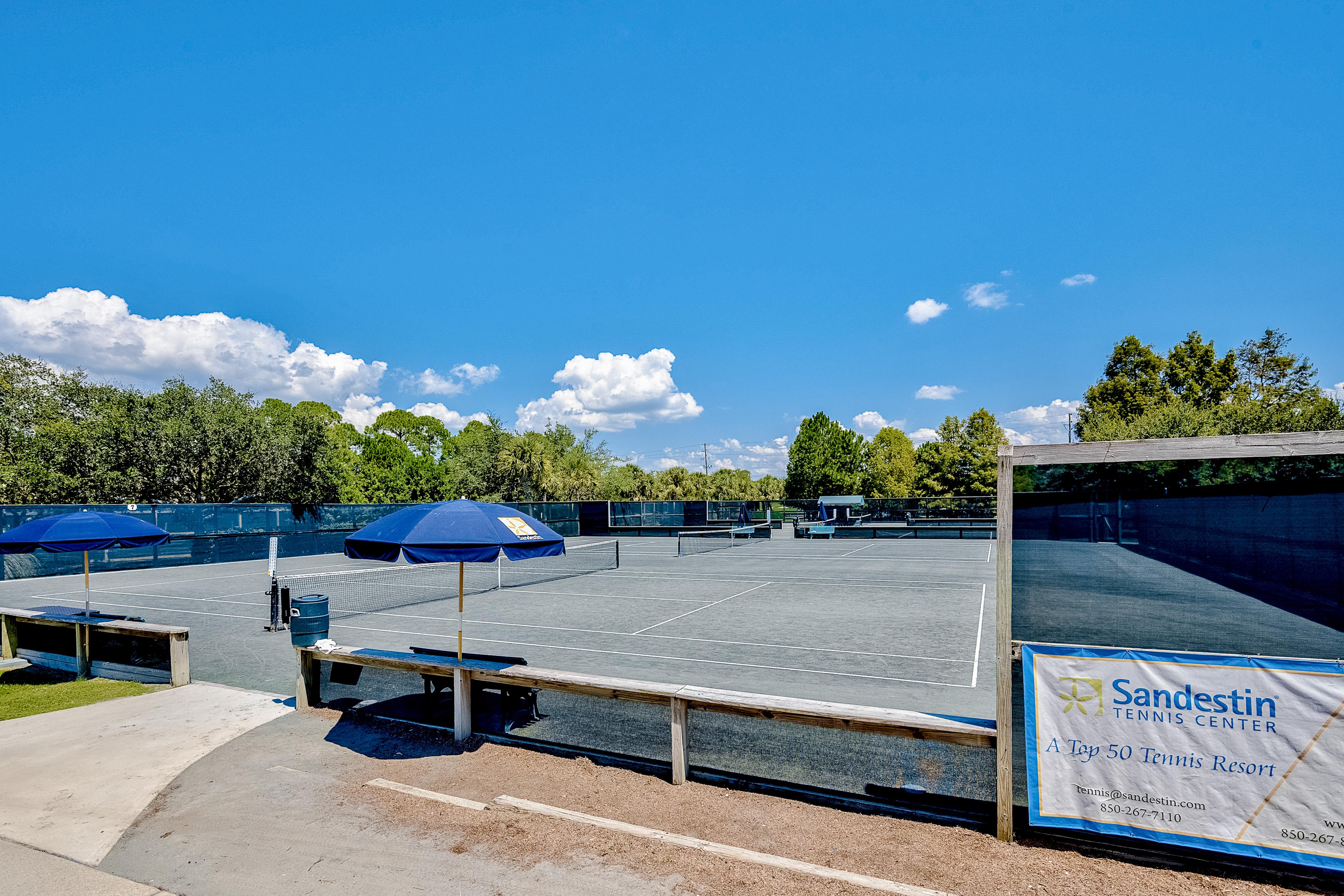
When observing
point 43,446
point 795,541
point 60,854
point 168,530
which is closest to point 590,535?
point 795,541

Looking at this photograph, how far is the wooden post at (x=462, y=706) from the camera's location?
24.4 feet

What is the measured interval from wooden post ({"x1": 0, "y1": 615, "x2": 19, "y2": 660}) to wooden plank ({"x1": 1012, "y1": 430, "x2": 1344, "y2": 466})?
14676mm

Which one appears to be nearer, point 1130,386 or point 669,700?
point 669,700

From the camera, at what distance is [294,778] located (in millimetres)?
6453

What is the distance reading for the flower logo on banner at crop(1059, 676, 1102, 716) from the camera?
15.7ft

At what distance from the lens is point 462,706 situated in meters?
7.45

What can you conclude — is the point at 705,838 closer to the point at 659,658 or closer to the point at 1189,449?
the point at 1189,449

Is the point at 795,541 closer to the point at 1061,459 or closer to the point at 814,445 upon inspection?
the point at 1061,459

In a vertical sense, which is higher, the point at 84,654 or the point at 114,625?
the point at 114,625

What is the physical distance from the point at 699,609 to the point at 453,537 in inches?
445

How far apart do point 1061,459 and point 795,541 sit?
1519 inches

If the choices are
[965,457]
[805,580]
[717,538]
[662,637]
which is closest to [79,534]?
[662,637]

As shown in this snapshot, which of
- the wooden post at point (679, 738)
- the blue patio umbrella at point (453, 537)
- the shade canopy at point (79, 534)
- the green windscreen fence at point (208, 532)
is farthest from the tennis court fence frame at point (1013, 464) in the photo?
the green windscreen fence at point (208, 532)

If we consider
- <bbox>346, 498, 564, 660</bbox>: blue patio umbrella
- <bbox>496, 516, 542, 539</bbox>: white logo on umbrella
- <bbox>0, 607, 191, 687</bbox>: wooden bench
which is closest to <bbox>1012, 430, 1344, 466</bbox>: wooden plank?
<bbox>346, 498, 564, 660</bbox>: blue patio umbrella
